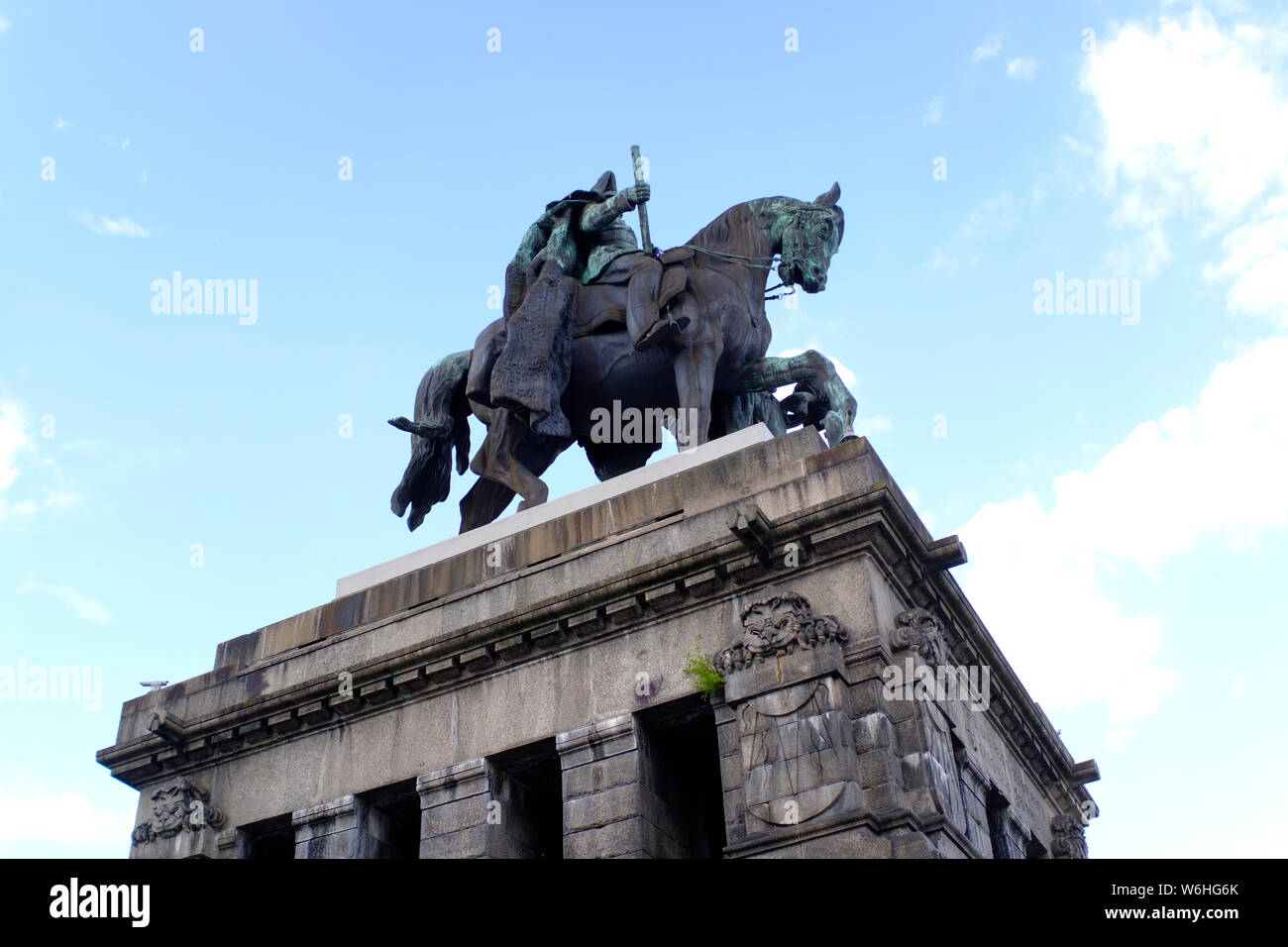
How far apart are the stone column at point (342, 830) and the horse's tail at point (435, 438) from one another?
212 inches

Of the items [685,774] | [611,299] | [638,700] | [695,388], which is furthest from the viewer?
[611,299]

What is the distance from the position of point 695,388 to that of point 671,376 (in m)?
0.98

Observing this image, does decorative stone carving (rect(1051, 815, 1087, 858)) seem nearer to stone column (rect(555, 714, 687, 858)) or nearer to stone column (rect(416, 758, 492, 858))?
stone column (rect(555, 714, 687, 858))

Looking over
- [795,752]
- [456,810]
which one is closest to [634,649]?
[795,752]

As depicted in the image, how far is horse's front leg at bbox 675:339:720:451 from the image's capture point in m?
18.0

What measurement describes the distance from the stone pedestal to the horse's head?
421 centimetres

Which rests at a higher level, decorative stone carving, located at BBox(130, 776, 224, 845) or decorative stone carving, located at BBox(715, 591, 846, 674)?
decorative stone carving, located at BBox(715, 591, 846, 674)

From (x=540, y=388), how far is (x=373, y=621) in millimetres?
3793

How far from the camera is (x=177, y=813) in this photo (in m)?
17.6

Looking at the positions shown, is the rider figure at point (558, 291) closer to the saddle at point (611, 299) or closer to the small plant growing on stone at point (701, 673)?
the saddle at point (611, 299)

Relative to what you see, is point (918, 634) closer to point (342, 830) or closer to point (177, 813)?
point (342, 830)

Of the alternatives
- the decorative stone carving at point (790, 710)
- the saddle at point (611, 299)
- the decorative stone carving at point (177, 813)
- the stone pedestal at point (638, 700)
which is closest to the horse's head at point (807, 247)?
the saddle at point (611, 299)

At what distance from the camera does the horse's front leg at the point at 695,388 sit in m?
18.0

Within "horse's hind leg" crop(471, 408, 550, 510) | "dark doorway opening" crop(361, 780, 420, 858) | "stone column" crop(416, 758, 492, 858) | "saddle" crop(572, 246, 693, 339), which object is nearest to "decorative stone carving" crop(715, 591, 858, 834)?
"stone column" crop(416, 758, 492, 858)
